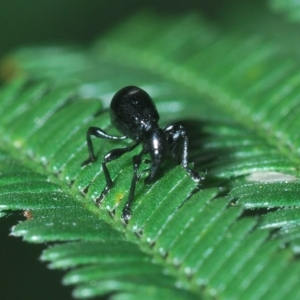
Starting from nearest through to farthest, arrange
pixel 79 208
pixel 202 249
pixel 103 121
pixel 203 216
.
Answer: pixel 202 249 < pixel 203 216 < pixel 79 208 < pixel 103 121

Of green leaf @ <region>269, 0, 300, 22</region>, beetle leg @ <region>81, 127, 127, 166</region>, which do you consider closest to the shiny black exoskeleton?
beetle leg @ <region>81, 127, 127, 166</region>

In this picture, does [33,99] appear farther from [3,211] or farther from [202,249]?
[202,249]

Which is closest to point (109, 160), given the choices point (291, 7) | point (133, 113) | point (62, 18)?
point (133, 113)

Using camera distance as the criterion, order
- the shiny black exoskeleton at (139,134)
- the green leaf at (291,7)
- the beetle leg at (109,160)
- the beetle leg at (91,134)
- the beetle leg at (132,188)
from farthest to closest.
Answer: the green leaf at (291,7), the beetle leg at (91,134), the shiny black exoskeleton at (139,134), the beetle leg at (109,160), the beetle leg at (132,188)

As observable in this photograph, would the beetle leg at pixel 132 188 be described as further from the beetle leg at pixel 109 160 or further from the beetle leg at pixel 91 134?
the beetle leg at pixel 91 134

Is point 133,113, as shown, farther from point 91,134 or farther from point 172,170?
point 172,170

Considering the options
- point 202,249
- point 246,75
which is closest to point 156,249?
point 202,249

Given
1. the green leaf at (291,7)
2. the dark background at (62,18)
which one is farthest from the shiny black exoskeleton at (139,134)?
the dark background at (62,18)

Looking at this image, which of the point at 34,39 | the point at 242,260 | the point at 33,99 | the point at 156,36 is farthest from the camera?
the point at 34,39
